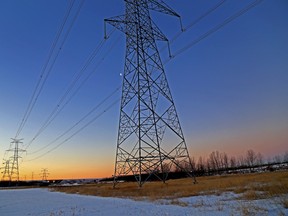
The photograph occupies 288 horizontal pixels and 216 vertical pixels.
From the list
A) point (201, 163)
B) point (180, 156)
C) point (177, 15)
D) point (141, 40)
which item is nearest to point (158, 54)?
point (141, 40)

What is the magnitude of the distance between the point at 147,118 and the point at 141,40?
8.55m

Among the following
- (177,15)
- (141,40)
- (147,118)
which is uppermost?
(177,15)

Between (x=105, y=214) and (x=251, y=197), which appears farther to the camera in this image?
(x=251, y=197)

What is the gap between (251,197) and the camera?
13.5 m

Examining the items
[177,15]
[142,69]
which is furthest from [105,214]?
[177,15]

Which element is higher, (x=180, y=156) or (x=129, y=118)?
(x=129, y=118)

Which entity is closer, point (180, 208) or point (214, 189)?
point (180, 208)

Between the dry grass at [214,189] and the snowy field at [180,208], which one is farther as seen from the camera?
the dry grass at [214,189]

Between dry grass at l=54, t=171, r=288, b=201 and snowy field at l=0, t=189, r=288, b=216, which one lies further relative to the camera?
dry grass at l=54, t=171, r=288, b=201

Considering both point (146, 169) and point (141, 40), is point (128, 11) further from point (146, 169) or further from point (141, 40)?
point (146, 169)

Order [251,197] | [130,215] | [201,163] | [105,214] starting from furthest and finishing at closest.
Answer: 1. [201,163]
2. [251,197]
3. [105,214]
4. [130,215]

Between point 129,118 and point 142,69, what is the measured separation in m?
5.11

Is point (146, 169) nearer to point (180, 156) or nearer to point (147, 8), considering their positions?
point (180, 156)

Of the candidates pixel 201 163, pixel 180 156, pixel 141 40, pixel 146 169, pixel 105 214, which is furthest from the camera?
pixel 201 163
